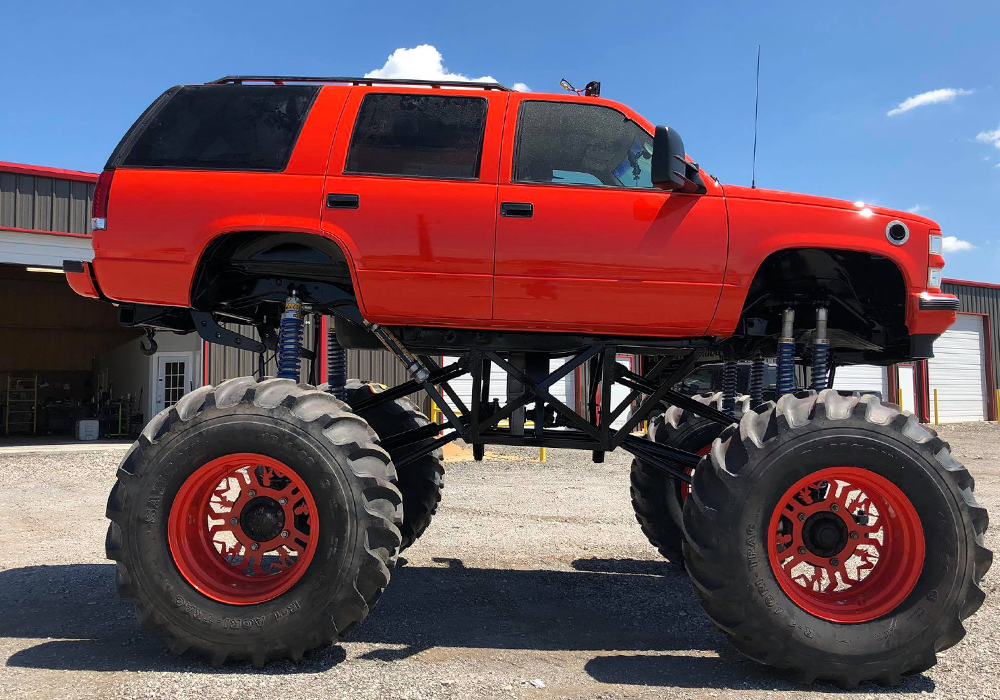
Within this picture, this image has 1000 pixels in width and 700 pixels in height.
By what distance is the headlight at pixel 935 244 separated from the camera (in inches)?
158

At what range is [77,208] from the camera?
14.6 meters

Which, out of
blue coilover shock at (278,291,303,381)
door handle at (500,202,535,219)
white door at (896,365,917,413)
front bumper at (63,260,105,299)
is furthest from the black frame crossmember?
white door at (896,365,917,413)

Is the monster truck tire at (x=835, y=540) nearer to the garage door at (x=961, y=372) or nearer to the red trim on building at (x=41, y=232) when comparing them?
the red trim on building at (x=41, y=232)

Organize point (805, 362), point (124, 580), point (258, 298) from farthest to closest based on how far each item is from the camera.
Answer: point (805, 362) < point (258, 298) < point (124, 580)

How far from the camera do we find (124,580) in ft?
11.3

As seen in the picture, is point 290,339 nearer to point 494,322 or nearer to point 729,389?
point 494,322

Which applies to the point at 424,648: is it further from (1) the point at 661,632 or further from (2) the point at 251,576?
(1) the point at 661,632

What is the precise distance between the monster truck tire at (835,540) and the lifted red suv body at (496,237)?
828 millimetres

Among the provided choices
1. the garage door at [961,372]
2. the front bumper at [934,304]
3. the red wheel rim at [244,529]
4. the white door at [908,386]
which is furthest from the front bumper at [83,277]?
the garage door at [961,372]

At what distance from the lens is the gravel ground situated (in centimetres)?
318

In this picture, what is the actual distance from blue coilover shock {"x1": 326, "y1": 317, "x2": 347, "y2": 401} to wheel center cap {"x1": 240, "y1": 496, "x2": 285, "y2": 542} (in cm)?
162

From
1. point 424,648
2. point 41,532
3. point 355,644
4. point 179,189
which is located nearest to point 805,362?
point 424,648

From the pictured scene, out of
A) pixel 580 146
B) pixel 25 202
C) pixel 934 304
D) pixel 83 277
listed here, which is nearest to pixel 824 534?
pixel 934 304

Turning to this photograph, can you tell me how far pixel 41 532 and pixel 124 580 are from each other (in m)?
4.75
